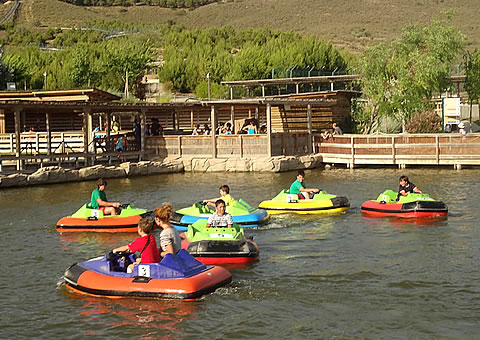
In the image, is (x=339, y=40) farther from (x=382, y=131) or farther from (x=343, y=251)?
(x=343, y=251)

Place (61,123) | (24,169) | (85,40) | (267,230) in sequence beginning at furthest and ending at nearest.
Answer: (85,40), (61,123), (24,169), (267,230)

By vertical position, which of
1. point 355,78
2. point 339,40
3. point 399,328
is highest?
point 339,40

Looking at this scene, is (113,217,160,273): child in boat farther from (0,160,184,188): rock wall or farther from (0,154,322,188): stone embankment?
(0,154,322,188): stone embankment

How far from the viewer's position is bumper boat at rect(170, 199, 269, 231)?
58.2ft

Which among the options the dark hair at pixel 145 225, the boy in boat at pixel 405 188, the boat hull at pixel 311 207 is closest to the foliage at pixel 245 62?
the boat hull at pixel 311 207

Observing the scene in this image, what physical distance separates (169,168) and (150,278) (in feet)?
71.5

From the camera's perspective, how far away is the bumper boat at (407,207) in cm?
1828

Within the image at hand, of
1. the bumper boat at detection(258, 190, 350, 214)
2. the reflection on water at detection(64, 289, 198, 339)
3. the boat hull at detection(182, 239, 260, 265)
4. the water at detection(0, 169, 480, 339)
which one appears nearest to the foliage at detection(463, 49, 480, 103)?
the water at detection(0, 169, 480, 339)

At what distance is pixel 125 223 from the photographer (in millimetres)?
17781

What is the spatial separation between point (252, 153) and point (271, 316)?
22.5 meters

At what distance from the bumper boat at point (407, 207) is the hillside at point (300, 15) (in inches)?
3149

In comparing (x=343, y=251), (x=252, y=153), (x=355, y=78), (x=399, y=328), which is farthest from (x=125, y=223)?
(x=355, y=78)

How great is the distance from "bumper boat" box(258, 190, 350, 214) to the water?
12.9 inches

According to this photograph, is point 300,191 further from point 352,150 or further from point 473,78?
point 473,78
